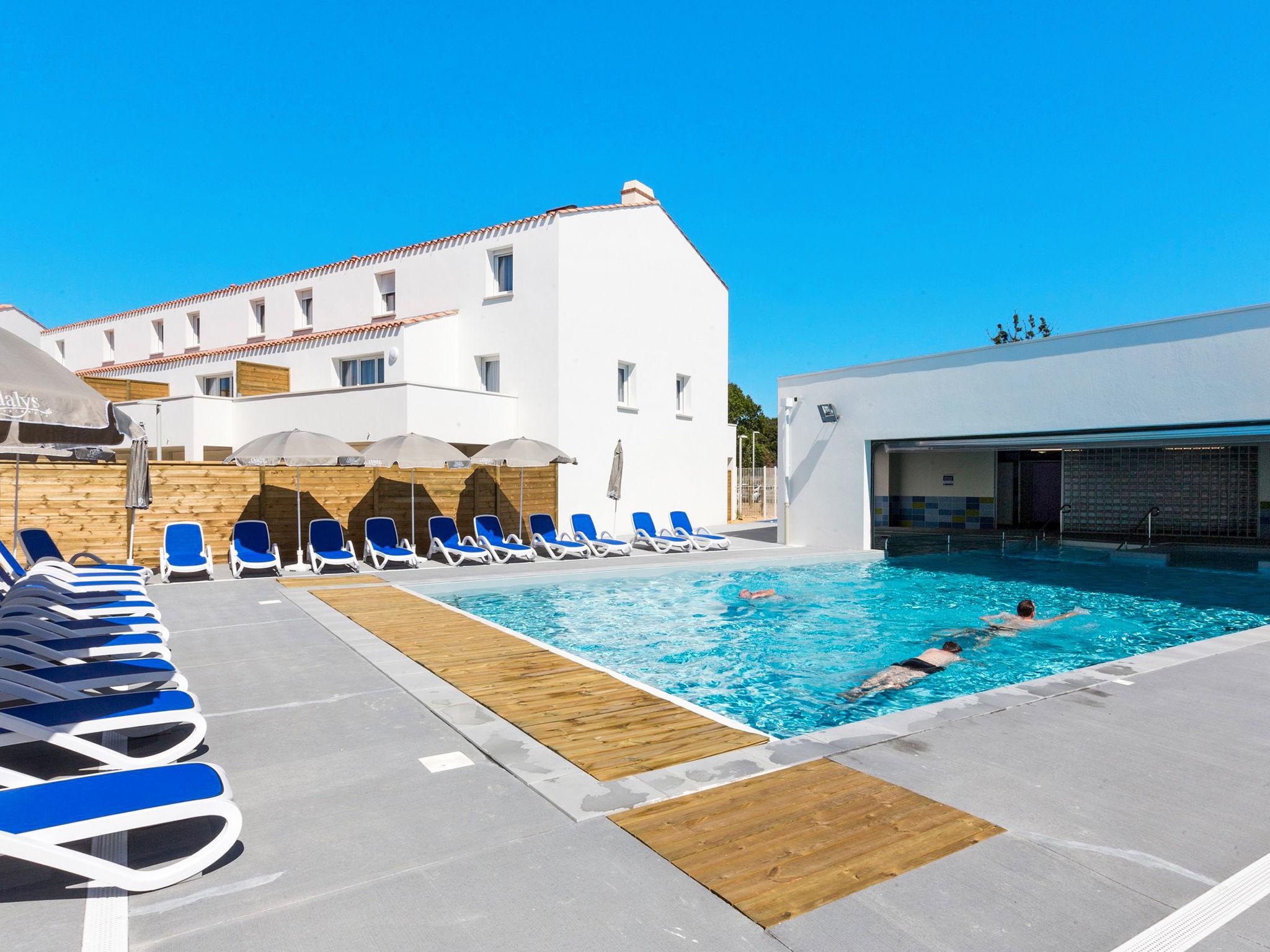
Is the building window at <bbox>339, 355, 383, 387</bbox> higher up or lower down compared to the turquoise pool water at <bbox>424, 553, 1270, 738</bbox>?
higher up

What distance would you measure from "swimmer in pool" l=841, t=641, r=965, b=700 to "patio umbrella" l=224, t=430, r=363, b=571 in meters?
9.85

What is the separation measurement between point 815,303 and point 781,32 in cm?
1859

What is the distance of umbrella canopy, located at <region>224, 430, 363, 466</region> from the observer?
514 inches

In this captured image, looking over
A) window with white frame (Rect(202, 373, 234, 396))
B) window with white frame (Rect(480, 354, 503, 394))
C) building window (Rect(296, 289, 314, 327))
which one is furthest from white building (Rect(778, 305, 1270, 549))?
window with white frame (Rect(202, 373, 234, 396))

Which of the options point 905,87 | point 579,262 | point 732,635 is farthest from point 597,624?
point 905,87

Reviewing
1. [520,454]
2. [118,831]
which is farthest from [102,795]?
[520,454]

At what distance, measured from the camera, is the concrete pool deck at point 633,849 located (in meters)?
2.63

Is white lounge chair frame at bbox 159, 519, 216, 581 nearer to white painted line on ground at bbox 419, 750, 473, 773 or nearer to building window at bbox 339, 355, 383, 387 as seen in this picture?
white painted line on ground at bbox 419, 750, 473, 773

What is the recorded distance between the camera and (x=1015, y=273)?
33531mm

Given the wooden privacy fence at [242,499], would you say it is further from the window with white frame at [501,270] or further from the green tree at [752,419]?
the green tree at [752,419]

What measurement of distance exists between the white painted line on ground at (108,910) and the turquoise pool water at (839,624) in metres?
4.75

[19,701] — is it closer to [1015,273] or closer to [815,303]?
[815,303]

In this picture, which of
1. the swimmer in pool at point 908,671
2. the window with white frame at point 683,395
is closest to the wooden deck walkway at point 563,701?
the swimmer in pool at point 908,671

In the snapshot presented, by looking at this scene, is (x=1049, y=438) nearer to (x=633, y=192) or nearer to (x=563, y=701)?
(x=563, y=701)
